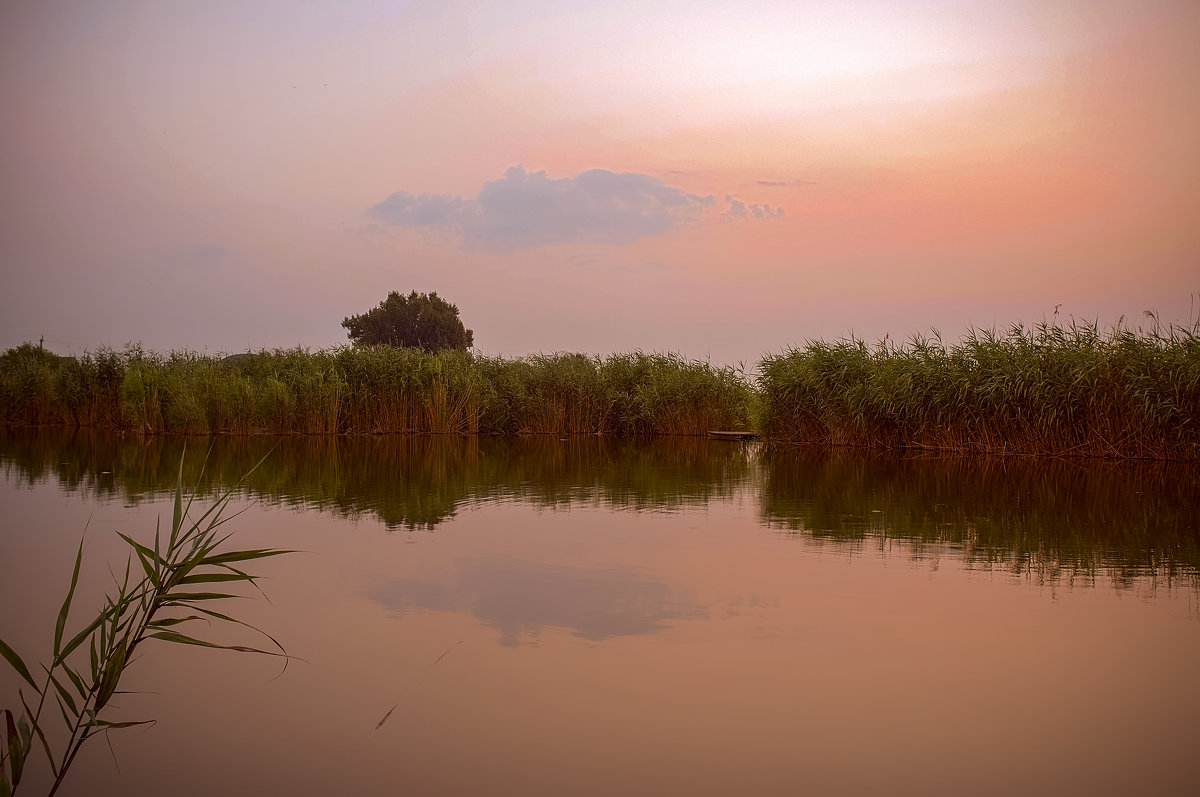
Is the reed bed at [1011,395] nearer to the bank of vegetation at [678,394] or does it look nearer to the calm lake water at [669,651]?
the bank of vegetation at [678,394]

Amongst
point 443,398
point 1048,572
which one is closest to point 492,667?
point 1048,572

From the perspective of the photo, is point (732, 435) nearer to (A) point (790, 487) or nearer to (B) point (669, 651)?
(A) point (790, 487)

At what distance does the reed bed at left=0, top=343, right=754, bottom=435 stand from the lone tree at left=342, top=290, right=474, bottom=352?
23.1m

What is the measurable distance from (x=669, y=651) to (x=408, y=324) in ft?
146

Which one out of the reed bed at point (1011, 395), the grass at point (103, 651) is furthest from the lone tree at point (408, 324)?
the grass at point (103, 651)

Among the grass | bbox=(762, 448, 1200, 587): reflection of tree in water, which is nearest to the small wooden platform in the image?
bbox=(762, 448, 1200, 587): reflection of tree in water

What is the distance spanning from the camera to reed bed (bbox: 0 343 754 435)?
67.6 ft

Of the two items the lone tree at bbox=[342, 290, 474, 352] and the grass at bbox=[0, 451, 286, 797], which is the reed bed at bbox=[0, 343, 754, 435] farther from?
the lone tree at bbox=[342, 290, 474, 352]

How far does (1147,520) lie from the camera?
7766mm

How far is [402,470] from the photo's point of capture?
41.5 ft

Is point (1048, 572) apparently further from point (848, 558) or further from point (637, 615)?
point (637, 615)

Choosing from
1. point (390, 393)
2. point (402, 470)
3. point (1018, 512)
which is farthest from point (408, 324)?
point (1018, 512)

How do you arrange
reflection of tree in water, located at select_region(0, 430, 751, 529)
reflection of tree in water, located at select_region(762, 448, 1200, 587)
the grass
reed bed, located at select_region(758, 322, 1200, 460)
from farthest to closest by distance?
reed bed, located at select_region(758, 322, 1200, 460)
reflection of tree in water, located at select_region(0, 430, 751, 529)
reflection of tree in water, located at select_region(762, 448, 1200, 587)
the grass

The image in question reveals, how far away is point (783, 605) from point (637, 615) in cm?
85
